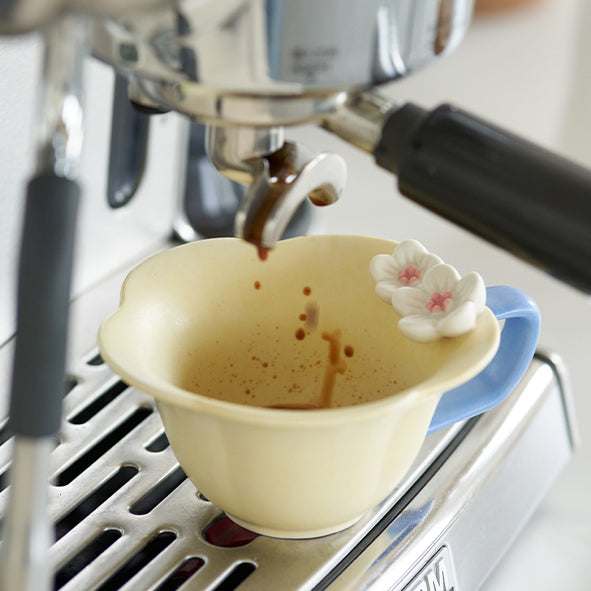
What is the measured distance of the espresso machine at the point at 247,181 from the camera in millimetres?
223

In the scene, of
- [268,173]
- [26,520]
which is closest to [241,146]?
[268,173]

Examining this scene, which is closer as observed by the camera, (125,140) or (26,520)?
(26,520)

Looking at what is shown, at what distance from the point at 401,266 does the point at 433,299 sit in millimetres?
21

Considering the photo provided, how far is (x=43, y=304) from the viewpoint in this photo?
224 mm

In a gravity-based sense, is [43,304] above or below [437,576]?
above

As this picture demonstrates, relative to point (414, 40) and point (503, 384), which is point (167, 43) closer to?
point (414, 40)

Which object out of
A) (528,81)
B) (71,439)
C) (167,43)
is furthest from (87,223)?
(528,81)

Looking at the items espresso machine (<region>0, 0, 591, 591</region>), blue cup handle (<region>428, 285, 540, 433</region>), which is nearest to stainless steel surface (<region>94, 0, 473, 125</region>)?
espresso machine (<region>0, 0, 591, 591</region>)

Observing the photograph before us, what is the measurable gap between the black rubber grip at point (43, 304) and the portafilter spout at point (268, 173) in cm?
5

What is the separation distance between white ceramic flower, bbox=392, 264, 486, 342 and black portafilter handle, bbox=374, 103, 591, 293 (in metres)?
0.06

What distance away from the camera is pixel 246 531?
0.33m

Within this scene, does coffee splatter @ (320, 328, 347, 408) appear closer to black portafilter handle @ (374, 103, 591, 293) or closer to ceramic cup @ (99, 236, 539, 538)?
ceramic cup @ (99, 236, 539, 538)

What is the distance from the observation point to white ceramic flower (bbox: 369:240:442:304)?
0.33m

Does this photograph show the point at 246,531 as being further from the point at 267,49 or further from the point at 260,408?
the point at 267,49
